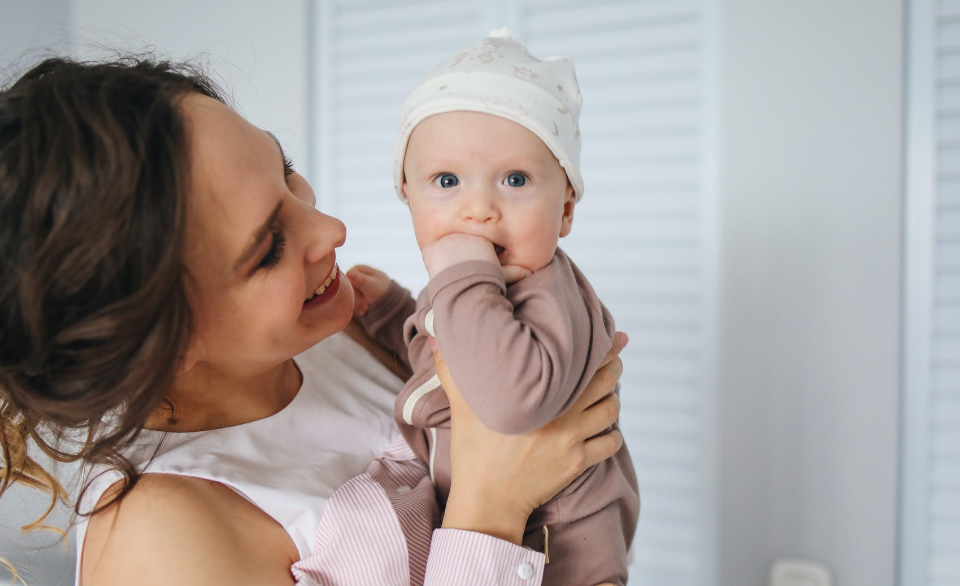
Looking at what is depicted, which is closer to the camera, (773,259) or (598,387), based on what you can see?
(598,387)

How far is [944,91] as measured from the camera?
1.85 m

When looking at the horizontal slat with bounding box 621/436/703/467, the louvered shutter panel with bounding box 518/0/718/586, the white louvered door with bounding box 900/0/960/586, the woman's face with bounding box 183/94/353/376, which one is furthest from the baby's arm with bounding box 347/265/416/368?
the white louvered door with bounding box 900/0/960/586

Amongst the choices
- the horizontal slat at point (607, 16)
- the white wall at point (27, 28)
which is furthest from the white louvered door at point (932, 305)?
the white wall at point (27, 28)

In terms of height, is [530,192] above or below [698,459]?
above

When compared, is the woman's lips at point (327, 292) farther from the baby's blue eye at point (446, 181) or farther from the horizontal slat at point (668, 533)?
the horizontal slat at point (668, 533)

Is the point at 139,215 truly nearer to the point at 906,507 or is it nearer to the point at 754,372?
the point at 754,372

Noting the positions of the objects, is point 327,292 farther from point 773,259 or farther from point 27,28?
point 27,28

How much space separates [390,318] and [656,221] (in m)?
1.09

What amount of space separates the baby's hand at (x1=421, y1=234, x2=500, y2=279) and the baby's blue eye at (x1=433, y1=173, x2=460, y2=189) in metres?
0.09

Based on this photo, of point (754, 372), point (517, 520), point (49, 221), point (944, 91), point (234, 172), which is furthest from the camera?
point (754, 372)

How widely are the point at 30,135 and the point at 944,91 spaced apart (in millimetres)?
2113

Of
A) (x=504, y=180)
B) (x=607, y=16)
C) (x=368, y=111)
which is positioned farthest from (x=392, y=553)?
(x=368, y=111)

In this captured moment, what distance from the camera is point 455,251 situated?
0.94 meters

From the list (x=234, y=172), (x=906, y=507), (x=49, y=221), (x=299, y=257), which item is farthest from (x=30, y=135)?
(x=906, y=507)
